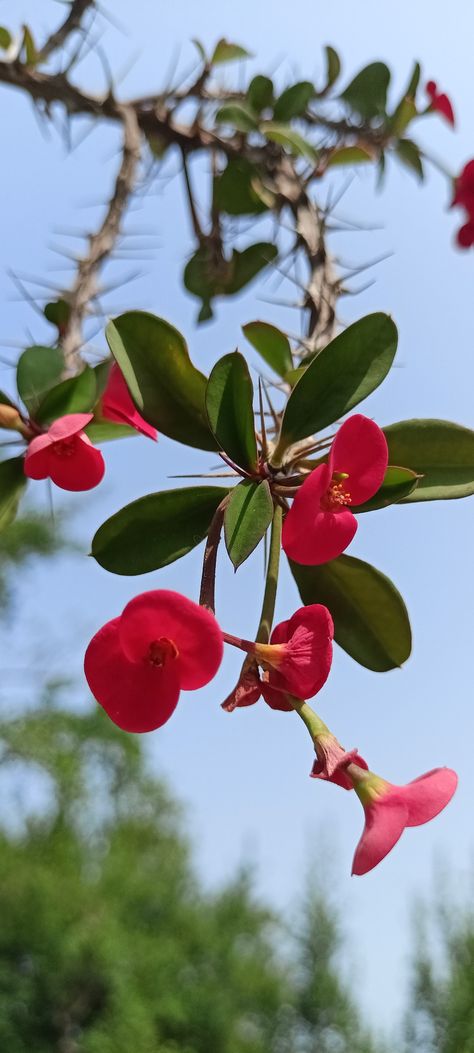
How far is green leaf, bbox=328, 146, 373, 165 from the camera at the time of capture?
2.78ft

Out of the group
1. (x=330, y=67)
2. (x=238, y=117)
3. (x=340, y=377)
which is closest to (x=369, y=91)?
(x=330, y=67)

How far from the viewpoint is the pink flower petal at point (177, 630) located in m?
0.33

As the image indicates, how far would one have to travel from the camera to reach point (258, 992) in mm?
7113

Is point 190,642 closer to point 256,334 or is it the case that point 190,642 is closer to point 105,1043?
point 256,334

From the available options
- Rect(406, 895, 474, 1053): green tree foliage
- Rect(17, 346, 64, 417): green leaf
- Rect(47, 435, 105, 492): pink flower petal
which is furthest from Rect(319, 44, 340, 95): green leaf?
Rect(406, 895, 474, 1053): green tree foliage

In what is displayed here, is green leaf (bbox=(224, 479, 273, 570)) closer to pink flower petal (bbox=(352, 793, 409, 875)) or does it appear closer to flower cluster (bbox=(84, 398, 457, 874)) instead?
flower cluster (bbox=(84, 398, 457, 874))

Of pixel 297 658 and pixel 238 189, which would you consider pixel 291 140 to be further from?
pixel 297 658

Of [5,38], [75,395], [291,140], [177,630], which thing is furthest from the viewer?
[5,38]

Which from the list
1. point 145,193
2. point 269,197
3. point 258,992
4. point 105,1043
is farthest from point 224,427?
point 258,992

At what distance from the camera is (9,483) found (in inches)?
22.5

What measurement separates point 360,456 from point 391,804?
0.15 metres

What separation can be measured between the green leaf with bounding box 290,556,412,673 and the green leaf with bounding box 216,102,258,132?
0.53m

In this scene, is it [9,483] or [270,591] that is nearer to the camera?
[270,591]

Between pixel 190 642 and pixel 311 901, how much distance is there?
7396 millimetres
